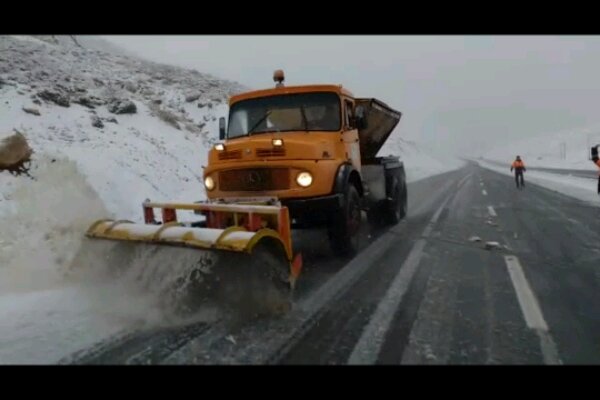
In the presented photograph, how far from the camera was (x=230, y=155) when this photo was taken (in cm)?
609

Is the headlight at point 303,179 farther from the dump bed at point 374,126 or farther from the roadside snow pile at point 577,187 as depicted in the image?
the roadside snow pile at point 577,187

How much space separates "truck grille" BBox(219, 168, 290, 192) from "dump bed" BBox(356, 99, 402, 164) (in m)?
3.37

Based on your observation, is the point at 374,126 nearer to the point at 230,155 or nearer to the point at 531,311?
the point at 230,155

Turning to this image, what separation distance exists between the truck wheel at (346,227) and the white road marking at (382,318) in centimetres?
83

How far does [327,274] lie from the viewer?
5.57m

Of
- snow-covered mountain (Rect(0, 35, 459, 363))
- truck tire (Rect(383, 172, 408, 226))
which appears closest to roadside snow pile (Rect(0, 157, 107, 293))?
snow-covered mountain (Rect(0, 35, 459, 363))

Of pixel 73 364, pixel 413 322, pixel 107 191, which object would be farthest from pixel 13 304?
pixel 107 191

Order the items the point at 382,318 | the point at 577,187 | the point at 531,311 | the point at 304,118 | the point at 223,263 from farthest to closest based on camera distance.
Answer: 1. the point at 577,187
2. the point at 304,118
3. the point at 223,263
4. the point at 531,311
5. the point at 382,318

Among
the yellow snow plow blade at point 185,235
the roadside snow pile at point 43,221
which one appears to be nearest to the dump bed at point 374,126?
the yellow snow plow blade at point 185,235

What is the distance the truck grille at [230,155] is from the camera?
601 centimetres

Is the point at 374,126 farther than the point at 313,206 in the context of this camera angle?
Yes

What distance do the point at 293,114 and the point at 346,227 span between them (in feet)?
6.31

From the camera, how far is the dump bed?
8.90 m

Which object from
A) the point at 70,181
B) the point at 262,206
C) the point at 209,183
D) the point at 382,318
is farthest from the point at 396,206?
the point at 70,181
